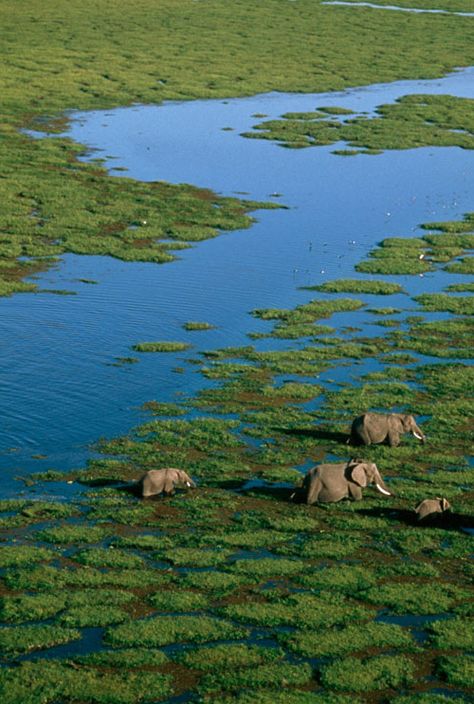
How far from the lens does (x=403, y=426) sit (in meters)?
26.2

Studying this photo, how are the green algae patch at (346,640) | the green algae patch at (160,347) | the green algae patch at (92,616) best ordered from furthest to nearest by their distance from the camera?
the green algae patch at (160,347) < the green algae patch at (92,616) < the green algae patch at (346,640)

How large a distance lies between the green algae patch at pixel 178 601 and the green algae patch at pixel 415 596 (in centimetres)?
254

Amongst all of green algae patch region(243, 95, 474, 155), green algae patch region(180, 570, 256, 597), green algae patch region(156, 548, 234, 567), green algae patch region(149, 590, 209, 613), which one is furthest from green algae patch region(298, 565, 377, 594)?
green algae patch region(243, 95, 474, 155)

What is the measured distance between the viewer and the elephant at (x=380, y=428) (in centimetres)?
2595

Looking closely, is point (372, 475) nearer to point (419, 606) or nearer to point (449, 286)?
point (419, 606)

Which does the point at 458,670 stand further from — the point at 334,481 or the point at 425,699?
Answer: the point at 334,481

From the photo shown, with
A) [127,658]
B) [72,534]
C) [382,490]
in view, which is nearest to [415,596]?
[382,490]

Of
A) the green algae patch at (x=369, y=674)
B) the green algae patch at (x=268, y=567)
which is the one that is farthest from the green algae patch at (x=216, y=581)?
the green algae patch at (x=369, y=674)

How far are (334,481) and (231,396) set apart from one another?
6301 mm

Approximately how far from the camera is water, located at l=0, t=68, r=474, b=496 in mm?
28250

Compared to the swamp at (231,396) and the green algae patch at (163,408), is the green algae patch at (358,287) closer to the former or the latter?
the swamp at (231,396)

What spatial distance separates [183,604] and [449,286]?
2118cm

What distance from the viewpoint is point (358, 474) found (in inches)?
917

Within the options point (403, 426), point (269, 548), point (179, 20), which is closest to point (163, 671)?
point (269, 548)
